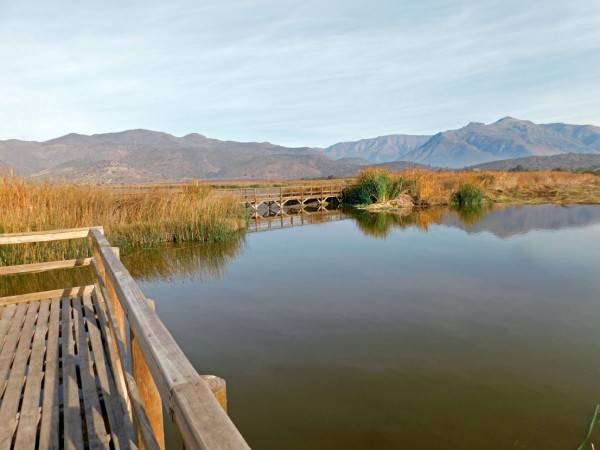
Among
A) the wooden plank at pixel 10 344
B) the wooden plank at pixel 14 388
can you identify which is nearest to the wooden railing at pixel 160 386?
the wooden plank at pixel 14 388

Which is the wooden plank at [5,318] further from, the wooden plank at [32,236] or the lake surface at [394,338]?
the lake surface at [394,338]

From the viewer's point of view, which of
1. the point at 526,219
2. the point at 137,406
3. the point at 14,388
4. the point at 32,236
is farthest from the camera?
the point at 526,219

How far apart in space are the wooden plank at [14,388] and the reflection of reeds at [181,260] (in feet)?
18.8

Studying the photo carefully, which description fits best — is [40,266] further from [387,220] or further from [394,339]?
[387,220]

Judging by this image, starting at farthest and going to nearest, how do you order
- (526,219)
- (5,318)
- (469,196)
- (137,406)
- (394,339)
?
1. (469,196)
2. (526,219)
3. (394,339)
4. (5,318)
5. (137,406)

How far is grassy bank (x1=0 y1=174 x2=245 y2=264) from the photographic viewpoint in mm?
8359

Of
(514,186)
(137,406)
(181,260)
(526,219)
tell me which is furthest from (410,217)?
(137,406)

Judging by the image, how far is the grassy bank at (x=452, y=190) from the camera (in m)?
24.1

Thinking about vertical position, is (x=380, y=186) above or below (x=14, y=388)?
above

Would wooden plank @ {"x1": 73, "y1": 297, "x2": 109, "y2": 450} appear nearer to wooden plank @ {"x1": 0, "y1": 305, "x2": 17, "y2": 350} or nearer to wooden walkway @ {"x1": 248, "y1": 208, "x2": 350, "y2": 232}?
wooden plank @ {"x1": 0, "y1": 305, "x2": 17, "y2": 350}

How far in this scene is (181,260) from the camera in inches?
429

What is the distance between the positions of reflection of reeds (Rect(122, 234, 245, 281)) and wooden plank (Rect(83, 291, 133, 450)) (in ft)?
19.9

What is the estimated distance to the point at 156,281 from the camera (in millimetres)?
9039

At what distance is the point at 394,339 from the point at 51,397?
179 inches
